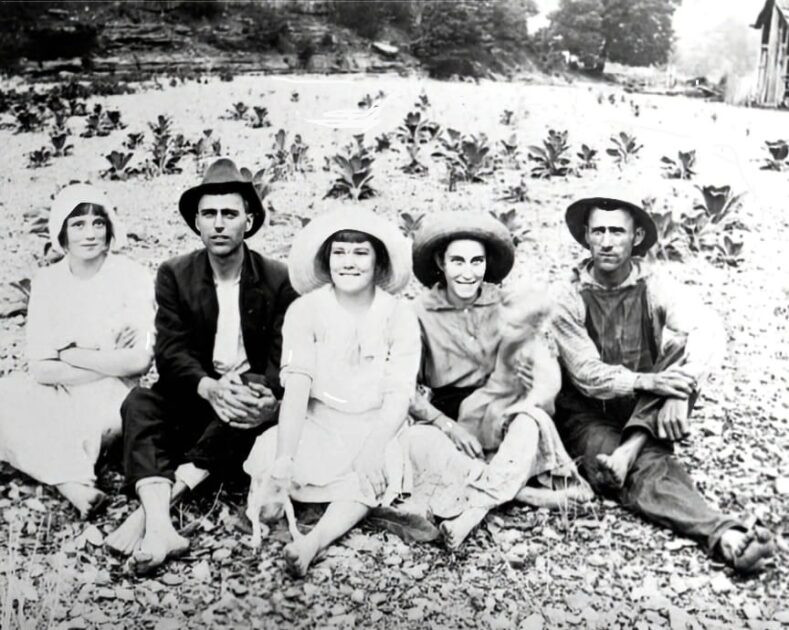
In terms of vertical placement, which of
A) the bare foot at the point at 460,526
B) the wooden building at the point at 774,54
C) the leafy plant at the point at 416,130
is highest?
the wooden building at the point at 774,54

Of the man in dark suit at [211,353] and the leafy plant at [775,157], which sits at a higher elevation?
the leafy plant at [775,157]

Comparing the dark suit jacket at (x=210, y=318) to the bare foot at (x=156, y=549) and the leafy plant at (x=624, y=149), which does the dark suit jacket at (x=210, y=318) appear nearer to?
the bare foot at (x=156, y=549)

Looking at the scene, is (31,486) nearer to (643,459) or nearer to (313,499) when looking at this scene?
(313,499)

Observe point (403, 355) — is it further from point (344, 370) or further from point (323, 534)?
point (323, 534)

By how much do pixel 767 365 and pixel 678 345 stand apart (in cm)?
37

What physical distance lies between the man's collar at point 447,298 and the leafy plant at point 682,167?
3.10 feet

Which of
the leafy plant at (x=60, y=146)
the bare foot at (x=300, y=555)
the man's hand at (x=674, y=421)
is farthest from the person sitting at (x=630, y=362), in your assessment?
the leafy plant at (x=60, y=146)

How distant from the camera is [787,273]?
3.61 metres

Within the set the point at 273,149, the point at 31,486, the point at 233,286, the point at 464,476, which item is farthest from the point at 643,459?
the point at 31,486

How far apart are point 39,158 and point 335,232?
1471 mm

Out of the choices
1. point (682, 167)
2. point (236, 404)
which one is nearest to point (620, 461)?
point (682, 167)

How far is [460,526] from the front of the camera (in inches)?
128

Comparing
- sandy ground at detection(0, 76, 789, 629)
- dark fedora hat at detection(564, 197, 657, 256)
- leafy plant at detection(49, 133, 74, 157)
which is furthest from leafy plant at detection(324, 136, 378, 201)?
leafy plant at detection(49, 133, 74, 157)

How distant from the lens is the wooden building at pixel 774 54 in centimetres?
381
